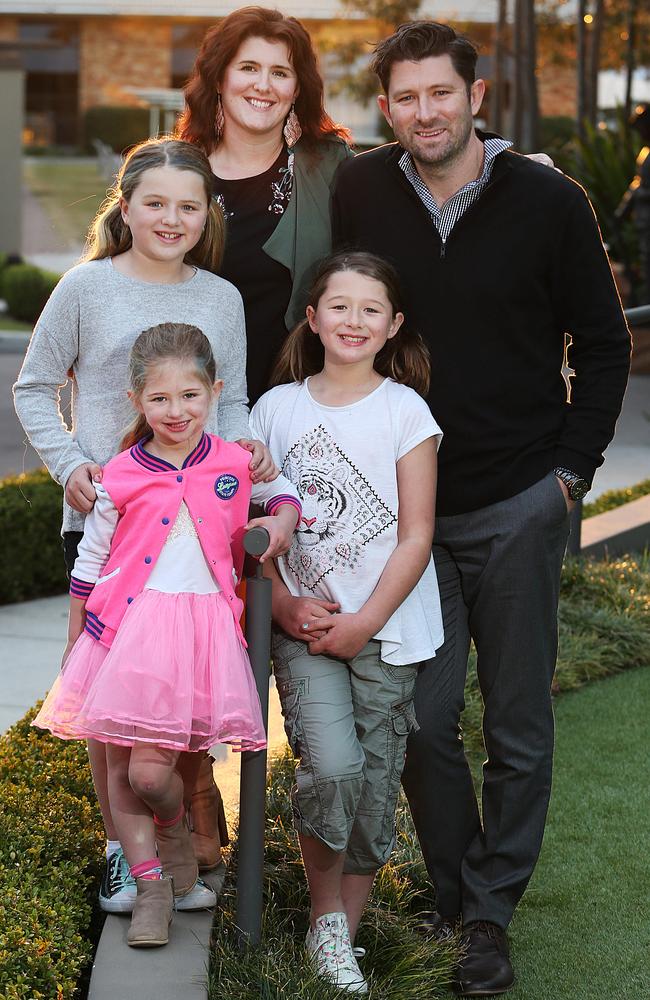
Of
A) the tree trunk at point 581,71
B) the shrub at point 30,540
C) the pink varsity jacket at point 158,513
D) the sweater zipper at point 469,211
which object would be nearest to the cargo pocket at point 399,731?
the pink varsity jacket at point 158,513

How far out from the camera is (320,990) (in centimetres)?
281

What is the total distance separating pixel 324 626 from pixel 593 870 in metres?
1.38

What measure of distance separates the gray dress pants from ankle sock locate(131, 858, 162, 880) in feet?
2.02

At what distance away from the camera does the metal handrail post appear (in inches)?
112

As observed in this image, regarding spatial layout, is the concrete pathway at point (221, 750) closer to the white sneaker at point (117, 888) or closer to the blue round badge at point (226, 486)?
the white sneaker at point (117, 888)

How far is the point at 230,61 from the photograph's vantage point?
3314 mm

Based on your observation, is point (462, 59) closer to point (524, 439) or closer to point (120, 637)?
point (524, 439)

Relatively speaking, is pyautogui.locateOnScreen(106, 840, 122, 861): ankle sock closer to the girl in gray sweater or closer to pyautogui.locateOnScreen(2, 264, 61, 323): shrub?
the girl in gray sweater

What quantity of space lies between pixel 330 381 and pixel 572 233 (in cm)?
63

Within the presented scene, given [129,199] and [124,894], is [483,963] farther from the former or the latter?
[129,199]

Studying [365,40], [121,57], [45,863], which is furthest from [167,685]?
[121,57]

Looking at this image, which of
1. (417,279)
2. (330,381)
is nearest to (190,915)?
(330,381)

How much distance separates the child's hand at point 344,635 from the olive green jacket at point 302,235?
2.72ft

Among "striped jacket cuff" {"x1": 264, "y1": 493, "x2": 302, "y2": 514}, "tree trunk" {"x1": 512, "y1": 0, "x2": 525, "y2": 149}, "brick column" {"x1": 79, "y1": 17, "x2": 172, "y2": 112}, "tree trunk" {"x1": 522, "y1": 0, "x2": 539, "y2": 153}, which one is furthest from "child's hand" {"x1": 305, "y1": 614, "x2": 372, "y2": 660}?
"brick column" {"x1": 79, "y1": 17, "x2": 172, "y2": 112}
